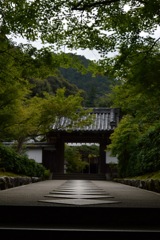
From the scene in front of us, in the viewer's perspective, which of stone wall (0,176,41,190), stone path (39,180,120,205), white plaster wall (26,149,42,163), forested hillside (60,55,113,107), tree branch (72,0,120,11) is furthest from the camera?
forested hillside (60,55,113,107)

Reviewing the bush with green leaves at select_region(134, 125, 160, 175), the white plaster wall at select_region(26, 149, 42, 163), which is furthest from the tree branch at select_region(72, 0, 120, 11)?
the white plaster wall at select_region(26, 149, 42, 163)

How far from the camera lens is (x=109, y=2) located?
5.32 meters

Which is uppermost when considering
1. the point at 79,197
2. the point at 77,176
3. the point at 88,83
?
the point at 88,83

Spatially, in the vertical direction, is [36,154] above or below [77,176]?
above

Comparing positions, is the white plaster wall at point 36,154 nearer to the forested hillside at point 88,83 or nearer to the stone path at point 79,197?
the stone path at point 79,197

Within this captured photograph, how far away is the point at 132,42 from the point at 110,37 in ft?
1.79

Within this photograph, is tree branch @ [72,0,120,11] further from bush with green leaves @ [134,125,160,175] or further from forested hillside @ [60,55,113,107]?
forested hillside @ [60,55,113,107]

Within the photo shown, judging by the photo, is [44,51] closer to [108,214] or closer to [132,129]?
[108,214]

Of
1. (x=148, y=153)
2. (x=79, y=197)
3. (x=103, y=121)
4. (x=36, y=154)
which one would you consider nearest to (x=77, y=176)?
(x=36, y=154)

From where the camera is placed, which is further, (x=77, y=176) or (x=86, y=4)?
(x=77, y=176)

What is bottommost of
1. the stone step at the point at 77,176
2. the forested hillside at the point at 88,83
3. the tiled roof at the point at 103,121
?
the stone step at the point at 77,176

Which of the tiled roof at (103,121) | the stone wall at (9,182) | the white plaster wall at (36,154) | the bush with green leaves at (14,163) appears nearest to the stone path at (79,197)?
the stone wall at (9,182)

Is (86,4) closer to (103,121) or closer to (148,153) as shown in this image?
(148,153)

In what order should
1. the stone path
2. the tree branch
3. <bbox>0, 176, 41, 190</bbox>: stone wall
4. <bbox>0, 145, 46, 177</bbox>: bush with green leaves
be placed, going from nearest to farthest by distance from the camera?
the stone path < the tree branch < <bbox>0, 176, 41, 190</bbox>: stone wall < <bbox>0, 145, 46, 177</bbox>: bush with green leaves
